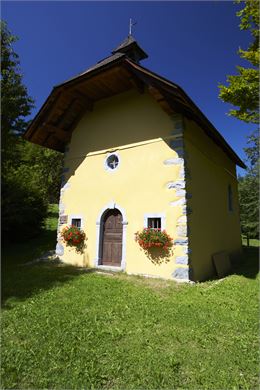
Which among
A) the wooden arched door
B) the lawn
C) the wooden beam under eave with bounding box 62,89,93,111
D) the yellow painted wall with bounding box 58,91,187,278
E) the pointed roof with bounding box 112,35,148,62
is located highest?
the pointed roof with bounding box 112,35,148,62

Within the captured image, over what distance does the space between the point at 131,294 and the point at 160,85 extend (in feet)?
19.0

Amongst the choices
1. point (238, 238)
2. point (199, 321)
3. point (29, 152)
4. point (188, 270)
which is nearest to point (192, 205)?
point (188, 270)

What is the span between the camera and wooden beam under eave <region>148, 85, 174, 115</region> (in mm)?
7555

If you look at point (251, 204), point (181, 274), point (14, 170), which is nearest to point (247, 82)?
point (181, 274)

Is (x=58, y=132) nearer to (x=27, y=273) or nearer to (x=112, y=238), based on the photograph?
(x=112, y=238)

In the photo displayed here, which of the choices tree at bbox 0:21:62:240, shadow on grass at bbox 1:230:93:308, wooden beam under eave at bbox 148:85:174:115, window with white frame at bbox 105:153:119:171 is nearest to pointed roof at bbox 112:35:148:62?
wooden beam under eave at bbox 148:85:174:115

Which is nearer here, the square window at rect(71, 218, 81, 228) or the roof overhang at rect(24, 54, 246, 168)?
the roof overhang at rect(24, 54, 246, 168)

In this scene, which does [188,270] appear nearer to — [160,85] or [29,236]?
[160,85]

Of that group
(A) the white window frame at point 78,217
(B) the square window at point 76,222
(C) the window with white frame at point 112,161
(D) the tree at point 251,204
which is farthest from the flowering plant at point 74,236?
(D) the tree at point 251,204

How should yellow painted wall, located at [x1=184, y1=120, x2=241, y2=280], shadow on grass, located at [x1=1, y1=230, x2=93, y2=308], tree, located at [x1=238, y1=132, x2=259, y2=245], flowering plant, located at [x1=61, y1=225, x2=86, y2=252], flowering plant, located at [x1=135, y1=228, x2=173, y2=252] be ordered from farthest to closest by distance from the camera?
tree, located at [x1=238, y1=132, x2=259, y2=245] → flowering plant, located at [x1=61, y1=225, x2=86, y2=252] → yellow painted wall, located at [x1=184, y1=120, x2=241, y2=280] → flowering plant, located at [x1=135, y1=228, x2=173, y2=252] → shadow on grass, located at [x1=1, y1=230, x2=93, y2=308]

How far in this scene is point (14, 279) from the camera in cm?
681

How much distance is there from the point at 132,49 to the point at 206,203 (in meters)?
6.73

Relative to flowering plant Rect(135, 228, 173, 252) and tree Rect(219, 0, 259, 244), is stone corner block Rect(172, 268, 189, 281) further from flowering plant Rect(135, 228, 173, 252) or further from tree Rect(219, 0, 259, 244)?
tree Rect(219, 0, 259, 244)

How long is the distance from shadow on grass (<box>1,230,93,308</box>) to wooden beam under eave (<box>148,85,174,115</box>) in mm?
5811
